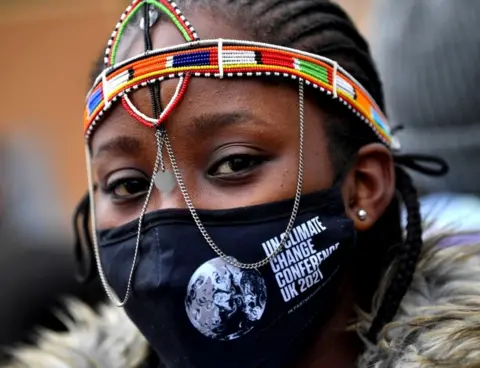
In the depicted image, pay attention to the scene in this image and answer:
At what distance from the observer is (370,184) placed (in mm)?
2145

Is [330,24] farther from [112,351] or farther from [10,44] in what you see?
[10,44]

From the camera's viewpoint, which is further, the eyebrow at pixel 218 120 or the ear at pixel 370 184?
the ear at pixel 370 184

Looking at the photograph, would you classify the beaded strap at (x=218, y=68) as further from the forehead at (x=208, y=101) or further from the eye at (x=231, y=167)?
the eye at (x=231, y=167)

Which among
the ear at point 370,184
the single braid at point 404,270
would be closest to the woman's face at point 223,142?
the ear at point 370,184

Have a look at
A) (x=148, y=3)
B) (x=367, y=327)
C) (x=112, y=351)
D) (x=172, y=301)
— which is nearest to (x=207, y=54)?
(x=148, y=3)

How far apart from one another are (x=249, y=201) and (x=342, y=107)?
390mm

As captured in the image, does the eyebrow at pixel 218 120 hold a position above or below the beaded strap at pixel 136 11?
below

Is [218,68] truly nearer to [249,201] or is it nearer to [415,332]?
[249,201]

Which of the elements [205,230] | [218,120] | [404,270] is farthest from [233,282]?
[404,270]

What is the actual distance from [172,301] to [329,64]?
0.72 metres

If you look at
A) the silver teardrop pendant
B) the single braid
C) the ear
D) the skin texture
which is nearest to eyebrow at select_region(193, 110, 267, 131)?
the skin texture

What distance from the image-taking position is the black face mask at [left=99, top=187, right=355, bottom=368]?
1.86 meters

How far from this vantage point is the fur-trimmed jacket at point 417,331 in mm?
1776

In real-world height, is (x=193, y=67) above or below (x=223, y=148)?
above
